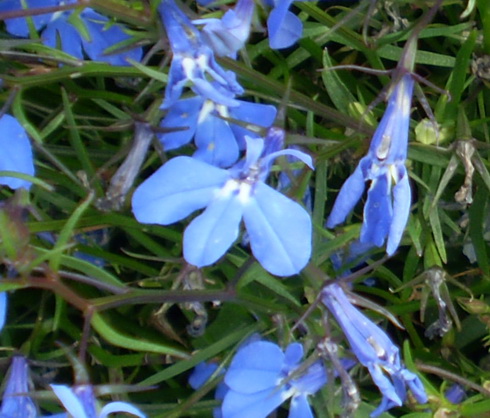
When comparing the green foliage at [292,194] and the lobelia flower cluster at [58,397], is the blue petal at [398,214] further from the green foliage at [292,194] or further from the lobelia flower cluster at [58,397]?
the lobelia flower cluster at [58,397]

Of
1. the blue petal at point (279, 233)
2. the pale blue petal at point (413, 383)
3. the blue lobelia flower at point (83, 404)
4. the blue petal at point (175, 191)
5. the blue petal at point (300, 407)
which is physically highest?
the blue petal at point (175, 191)

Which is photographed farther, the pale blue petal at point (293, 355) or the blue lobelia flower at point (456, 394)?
the blue lobelia flower at point (456, 394)

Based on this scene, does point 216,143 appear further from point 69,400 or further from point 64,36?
point 69,400

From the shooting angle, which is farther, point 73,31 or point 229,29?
point 73,31

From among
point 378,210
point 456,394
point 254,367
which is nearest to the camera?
point 378,210

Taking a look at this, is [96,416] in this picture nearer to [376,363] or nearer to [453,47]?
[376,363]

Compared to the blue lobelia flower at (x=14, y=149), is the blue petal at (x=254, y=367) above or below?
below

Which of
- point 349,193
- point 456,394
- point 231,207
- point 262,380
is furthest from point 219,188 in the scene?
point 456,394

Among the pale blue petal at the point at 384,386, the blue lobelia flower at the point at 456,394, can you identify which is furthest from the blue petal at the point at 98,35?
the blue lobelia flower at the point at 456,394

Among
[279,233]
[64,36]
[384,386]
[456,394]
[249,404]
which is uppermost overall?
[64,36]
